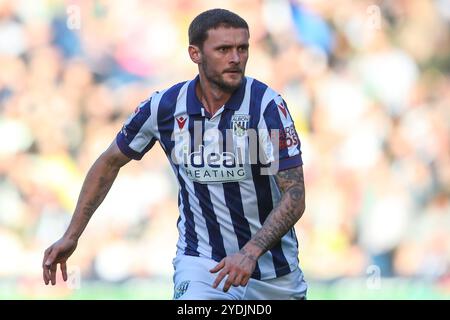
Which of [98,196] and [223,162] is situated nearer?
[223,162]

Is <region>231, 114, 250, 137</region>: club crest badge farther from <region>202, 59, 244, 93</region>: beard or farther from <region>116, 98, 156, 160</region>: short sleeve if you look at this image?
<region>116, 98, 156, 160</region>: short sleeve

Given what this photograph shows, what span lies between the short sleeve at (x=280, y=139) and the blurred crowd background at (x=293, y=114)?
3.67 meters

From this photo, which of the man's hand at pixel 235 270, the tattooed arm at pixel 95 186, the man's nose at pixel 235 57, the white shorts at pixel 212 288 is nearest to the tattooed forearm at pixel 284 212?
the man's hand at pixel 235 270

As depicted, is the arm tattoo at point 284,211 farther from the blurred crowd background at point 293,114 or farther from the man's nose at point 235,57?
the blurred crowd background at point 293,114

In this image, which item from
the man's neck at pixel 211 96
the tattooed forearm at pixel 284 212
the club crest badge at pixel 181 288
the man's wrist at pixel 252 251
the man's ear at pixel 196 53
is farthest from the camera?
the man's ear at pixel 196 53

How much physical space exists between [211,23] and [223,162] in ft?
2.30

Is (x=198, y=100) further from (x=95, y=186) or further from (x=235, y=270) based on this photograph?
(x=235, y=270)

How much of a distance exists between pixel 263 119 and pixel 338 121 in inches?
150

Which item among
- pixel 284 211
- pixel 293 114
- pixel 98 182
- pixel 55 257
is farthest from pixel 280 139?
pixel 293 114

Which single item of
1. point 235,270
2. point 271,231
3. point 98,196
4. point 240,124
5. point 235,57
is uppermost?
point 235,57

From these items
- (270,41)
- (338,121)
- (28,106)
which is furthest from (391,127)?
(28,106)

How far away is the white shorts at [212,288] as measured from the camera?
5.67 meters

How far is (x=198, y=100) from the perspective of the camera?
231 inches

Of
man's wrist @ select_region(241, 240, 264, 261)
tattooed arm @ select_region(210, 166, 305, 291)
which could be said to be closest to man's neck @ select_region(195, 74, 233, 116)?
tattooed arm @ select_region(210, 166, 305, 291)
